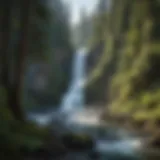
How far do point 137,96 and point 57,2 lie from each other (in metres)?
0.80

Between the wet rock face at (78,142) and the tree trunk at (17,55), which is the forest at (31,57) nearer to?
the tree trunk at (17,55)

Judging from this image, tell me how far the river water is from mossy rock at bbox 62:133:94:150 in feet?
0.13

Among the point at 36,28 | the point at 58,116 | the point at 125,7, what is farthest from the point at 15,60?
the point at 125,7

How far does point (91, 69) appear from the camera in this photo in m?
2.96

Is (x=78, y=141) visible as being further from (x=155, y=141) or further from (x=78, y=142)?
(x=155, y=141)

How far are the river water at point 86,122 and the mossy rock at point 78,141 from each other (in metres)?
0.04

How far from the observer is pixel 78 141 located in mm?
2836

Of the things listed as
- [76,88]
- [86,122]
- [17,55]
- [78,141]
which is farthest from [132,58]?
A: [17,55]

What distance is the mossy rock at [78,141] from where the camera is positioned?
283 centimetres

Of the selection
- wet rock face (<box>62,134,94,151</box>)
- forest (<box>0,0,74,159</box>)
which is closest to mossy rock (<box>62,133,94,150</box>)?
wet rock face (<box>62,134,94,151</box>)

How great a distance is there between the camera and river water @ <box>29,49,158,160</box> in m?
2.84

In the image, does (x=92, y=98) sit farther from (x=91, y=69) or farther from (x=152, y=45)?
(x=152, y=45)

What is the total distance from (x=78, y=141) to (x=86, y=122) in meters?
0.13

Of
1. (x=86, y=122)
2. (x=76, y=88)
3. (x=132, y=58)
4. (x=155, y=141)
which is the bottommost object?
(x=155, y=141)
